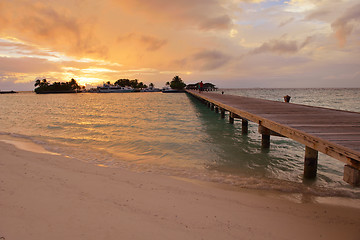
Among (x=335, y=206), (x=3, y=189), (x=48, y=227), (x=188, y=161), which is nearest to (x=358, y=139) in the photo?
(x=335, y=206)

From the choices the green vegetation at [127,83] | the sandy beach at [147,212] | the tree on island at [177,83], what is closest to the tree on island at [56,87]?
the green vegetation at [127,83]

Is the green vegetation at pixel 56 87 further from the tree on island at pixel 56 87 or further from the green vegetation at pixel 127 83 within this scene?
the green vegetation at pixel 127 83

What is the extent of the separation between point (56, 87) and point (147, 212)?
154 m

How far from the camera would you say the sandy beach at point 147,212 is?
2769 mm

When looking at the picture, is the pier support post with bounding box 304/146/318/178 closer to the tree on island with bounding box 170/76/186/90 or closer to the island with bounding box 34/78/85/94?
the tree on island with bounding box 170/76/186/90

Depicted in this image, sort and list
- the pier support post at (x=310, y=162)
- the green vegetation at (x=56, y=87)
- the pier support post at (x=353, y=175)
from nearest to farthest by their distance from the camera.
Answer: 1. the pier support post at (x=353, y=175)
2. the pier support post at (x=310, y=162)
3. the green vegetation at (x=56, y=87)

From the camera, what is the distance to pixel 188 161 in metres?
7.00

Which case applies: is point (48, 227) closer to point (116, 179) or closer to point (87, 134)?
point (116, 179)

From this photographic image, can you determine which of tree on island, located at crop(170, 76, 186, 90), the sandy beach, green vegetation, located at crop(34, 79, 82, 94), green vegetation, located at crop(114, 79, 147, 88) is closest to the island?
green vegetation, located at crop(34, 79, 82, 94)

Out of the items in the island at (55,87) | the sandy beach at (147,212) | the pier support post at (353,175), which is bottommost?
the sandy beach at (147,212)

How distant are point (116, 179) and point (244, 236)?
10.1 ft

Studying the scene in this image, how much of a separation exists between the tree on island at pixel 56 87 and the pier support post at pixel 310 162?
153 m

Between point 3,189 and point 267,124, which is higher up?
point 267,124

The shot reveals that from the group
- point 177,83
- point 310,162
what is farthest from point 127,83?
point 310,162
